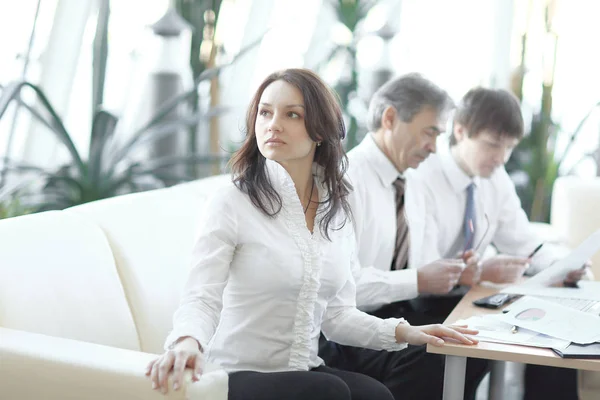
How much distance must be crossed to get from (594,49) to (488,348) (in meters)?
5.20

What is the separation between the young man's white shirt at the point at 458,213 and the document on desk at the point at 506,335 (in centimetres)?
72

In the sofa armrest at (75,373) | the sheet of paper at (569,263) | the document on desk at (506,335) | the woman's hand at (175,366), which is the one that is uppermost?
the sheet of paper at (569,263)

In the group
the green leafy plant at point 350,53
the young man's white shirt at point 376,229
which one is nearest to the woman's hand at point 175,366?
Result: the young man's white shirt at point 376,229

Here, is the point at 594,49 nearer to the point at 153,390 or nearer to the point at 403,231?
the point at 403,231

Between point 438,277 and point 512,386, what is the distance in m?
1.26

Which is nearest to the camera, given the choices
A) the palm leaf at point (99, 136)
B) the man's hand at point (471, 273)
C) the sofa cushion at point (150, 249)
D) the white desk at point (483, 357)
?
the white desk at point (483, 357)

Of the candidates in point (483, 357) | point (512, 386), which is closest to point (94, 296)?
point (483, 357)

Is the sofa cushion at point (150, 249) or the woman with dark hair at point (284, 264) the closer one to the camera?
the woman with dark hair at point (284, 264)

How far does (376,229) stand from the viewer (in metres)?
2.60

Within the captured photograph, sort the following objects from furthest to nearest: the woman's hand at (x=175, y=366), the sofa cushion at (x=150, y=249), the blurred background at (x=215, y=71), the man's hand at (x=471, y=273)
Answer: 1. the blurred background at (x=215, y=71)
2. the man's hand at (x=471, y=273)
3. the sofa cushion at (x=150, y=249)
4. the woman's hand at (x=175, y=366)

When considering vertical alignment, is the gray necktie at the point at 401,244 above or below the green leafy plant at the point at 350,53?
below

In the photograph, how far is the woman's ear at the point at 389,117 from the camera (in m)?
2.69

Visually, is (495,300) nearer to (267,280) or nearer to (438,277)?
(438,277)

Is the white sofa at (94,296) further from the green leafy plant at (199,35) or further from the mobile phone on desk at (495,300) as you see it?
the green leafy plant at (199,35)
